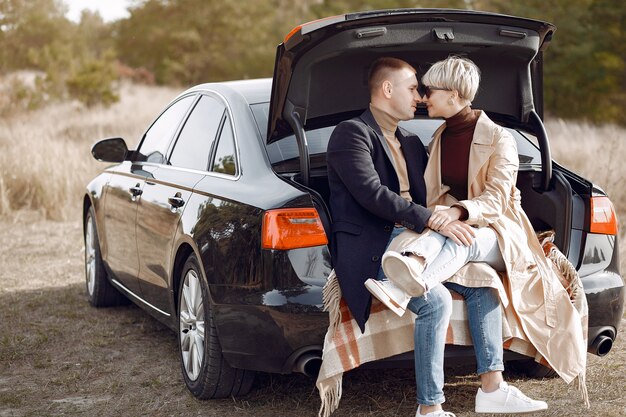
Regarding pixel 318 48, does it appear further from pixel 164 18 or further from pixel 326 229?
pixel 164 18

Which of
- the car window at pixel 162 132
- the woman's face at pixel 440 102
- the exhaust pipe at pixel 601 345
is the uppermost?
the woman's face at pixel 440 102

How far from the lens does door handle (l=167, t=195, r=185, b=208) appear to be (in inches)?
194

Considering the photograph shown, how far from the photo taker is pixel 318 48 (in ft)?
14.2

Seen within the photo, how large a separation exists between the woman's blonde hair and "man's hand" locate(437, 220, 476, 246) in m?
0.67

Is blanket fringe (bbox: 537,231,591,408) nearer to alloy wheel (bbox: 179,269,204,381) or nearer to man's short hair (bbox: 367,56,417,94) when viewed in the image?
man's short hair (bbox: 367,56,417,94)

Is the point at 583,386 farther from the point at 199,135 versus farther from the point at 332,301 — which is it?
the point at 199,135

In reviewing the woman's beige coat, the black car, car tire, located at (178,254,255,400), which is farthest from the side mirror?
the woman's beige coat

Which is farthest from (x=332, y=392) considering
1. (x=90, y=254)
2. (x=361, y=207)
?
(x=90, y=254)

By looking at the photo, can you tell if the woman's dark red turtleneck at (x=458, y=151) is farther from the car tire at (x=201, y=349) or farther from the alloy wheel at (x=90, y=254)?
the alloy wheel at (x=90, y=254)

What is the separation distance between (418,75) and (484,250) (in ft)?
3.72

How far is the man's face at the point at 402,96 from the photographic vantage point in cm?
441

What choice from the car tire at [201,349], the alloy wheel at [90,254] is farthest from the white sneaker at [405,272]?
the alloy wheel at [90,254]

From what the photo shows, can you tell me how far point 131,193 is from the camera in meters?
5.84

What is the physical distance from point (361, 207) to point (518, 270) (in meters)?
0.74
